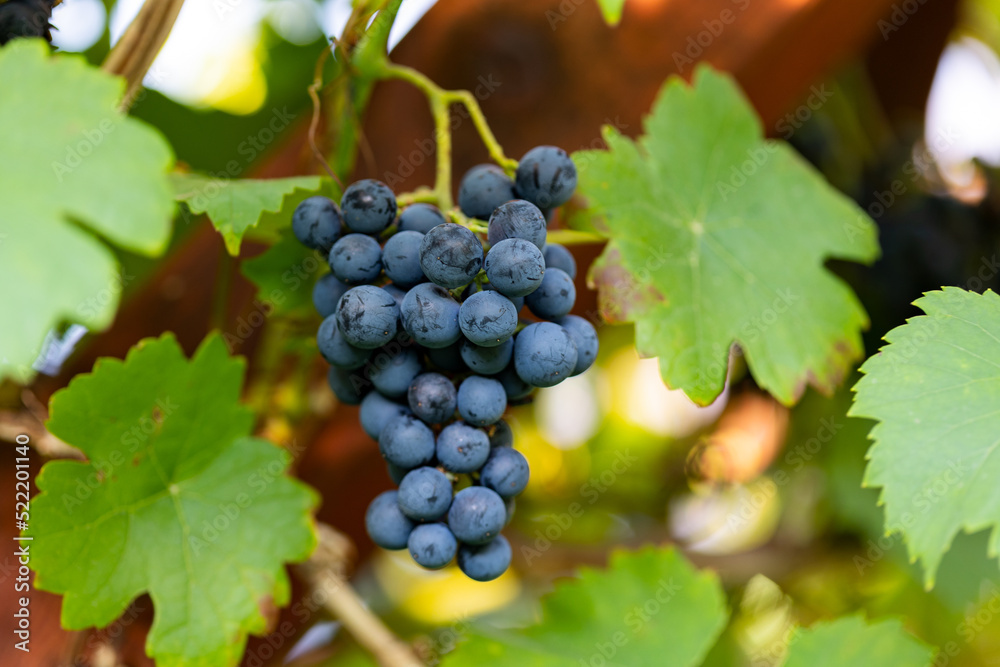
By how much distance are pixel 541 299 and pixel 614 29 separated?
0.67 metres

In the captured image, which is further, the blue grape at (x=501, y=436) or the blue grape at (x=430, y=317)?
the blue grape at (x=501, y=436)

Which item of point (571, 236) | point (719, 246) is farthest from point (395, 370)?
point (719, 246)

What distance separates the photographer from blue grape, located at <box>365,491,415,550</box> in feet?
2.77

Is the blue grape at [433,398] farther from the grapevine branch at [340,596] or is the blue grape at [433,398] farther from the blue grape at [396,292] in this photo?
the grapevine branch at [340,596]

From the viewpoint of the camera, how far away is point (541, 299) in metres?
0.85

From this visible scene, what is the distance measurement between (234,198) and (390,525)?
16.3 inches

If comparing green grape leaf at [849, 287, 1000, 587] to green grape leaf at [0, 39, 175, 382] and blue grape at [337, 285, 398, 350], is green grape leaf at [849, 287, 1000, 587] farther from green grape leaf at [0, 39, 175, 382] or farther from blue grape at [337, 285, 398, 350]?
green grape leaf at [0, 39, 175, 382]

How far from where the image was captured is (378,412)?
2.83 feet

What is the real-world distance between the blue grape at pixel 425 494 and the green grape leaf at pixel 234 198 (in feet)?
1.03

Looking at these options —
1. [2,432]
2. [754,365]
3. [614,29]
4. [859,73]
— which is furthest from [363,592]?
[859,73]

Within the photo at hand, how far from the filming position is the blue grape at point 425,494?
2.64 feet

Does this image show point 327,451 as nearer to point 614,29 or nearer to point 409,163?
point 409,163
